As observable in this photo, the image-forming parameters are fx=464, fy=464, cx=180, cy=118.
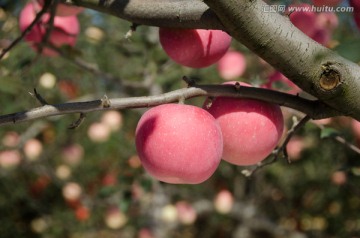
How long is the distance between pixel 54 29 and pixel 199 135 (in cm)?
67

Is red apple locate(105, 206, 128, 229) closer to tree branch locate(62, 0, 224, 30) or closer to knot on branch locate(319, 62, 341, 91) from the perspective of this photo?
tree branch locate(62, 0, 224, 30)

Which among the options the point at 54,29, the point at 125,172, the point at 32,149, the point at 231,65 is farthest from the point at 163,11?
the point at 32,149

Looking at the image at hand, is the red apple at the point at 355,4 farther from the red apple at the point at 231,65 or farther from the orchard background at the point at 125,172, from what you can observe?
the red apple at the point at 231,65

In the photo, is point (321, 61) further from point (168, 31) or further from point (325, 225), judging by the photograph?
point (325, 225)

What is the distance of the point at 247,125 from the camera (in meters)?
0.65

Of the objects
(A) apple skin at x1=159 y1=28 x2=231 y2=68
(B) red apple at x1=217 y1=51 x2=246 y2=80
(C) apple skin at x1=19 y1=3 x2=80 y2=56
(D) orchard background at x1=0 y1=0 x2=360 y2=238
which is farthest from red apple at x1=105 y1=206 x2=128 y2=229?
(A) apple skin at x1=159 y1=28 x2=231 y2=68

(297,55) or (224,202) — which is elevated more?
(297,55)

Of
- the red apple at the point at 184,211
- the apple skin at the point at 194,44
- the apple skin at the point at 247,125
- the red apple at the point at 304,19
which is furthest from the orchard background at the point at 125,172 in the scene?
the apple skin at the point at 247,125

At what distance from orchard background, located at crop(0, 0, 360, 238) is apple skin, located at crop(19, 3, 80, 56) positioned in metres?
0.31

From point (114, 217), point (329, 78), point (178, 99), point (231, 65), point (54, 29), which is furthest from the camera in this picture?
point (114, 217)

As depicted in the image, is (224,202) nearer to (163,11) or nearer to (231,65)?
(231,65)

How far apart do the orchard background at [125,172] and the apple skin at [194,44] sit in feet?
2.76

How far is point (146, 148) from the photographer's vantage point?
0.61m

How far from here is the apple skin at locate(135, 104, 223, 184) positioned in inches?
23.3
